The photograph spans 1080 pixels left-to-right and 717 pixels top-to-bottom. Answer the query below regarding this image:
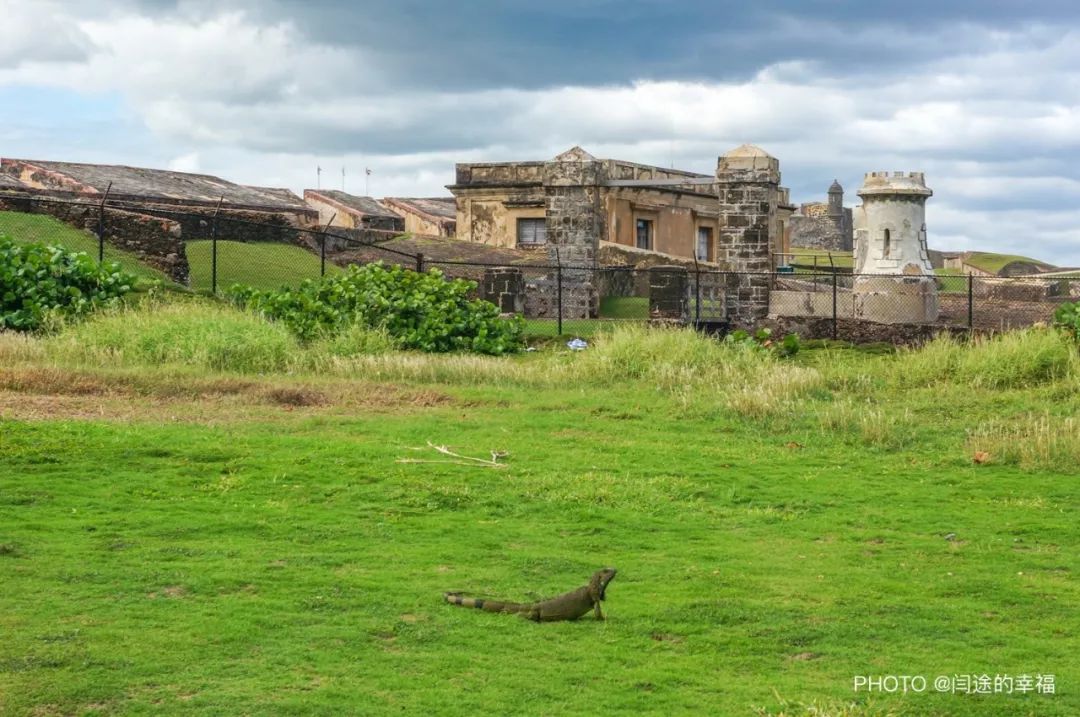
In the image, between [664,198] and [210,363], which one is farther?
[664,198]

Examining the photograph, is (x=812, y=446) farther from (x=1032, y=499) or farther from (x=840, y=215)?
(x=840, y=215)

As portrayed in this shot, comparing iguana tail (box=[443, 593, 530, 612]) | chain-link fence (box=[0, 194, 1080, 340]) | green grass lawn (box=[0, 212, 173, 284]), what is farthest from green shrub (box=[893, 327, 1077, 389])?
green grass lawn (box=[0, 212, 173, 284])

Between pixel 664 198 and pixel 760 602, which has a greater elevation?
pixel 664 198

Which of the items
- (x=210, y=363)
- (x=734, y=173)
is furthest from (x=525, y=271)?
(x=210, y=363)

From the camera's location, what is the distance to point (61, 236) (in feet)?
86.9

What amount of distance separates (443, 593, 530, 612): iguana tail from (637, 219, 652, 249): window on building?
34.4m

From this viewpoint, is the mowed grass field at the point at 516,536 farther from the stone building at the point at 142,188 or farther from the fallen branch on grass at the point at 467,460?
the stone building at the point at 142,188

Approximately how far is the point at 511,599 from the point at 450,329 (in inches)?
540

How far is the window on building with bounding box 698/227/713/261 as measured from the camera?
144 ft

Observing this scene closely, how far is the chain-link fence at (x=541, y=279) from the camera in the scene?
25.2 m

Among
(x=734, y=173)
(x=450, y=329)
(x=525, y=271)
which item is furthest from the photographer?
(x=525, y=271)

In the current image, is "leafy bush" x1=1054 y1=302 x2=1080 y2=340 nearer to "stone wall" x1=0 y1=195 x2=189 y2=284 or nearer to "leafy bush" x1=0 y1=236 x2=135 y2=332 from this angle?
"leafy bush" x1=0 y1=236 x2=135 y2=332

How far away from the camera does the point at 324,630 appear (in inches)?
280

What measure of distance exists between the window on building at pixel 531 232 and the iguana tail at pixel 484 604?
33761mm
